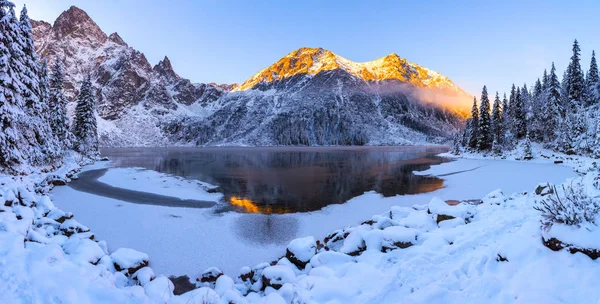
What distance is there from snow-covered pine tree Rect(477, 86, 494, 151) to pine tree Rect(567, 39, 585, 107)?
13.0m

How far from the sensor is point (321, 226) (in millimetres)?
14570

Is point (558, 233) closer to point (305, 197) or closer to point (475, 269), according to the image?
point (475, 269)

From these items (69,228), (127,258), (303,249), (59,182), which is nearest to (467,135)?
(303,249)

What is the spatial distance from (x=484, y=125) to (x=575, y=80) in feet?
52.0

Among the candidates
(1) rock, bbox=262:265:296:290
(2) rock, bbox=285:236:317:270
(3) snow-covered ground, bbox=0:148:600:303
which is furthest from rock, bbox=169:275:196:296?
(2) rock, bbox=285:236:317:270

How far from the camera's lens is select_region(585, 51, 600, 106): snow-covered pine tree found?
48.5 metres

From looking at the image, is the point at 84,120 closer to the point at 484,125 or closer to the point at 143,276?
the point at 143,276

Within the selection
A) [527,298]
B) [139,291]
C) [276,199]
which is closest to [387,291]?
[527,298]

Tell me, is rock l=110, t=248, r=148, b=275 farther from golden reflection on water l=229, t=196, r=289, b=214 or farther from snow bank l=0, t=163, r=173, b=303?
golden reflection on water l=229, t=196, r=289, b=214

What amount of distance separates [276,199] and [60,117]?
37.6 meters

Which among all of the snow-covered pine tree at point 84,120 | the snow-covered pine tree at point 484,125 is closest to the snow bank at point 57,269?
the snow-covered pine tree at point 84,120

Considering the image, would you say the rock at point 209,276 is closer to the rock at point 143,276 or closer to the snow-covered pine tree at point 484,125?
the rock at point 143,276

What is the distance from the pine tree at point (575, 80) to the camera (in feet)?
167

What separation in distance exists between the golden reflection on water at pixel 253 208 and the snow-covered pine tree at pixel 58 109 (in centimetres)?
3388
